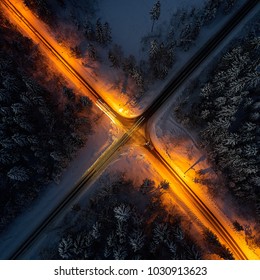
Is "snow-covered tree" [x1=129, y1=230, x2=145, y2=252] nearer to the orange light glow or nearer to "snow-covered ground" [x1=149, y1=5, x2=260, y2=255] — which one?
"snow-covered ground" [x1=149, y1=5, x2=260, y2=255]

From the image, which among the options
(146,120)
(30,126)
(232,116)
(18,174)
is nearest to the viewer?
(18,174)

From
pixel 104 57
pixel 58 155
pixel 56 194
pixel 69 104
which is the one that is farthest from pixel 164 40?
pixel 56 194

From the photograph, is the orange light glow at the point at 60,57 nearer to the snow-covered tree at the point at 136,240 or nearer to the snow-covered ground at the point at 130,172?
the snow-covered ground at the point at 130,172

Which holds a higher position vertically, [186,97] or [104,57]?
[104,57]

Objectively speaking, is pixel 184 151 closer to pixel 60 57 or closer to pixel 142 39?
pixel 142 39

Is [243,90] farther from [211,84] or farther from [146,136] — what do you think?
[146,136]

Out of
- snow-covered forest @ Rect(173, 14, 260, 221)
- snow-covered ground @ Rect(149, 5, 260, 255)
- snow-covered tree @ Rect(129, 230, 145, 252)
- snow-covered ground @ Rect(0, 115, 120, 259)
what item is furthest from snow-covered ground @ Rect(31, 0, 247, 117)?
snow-covered tree @ Rect(129, 230, 145, 252)

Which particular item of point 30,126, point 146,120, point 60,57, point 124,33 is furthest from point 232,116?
point 30,126
